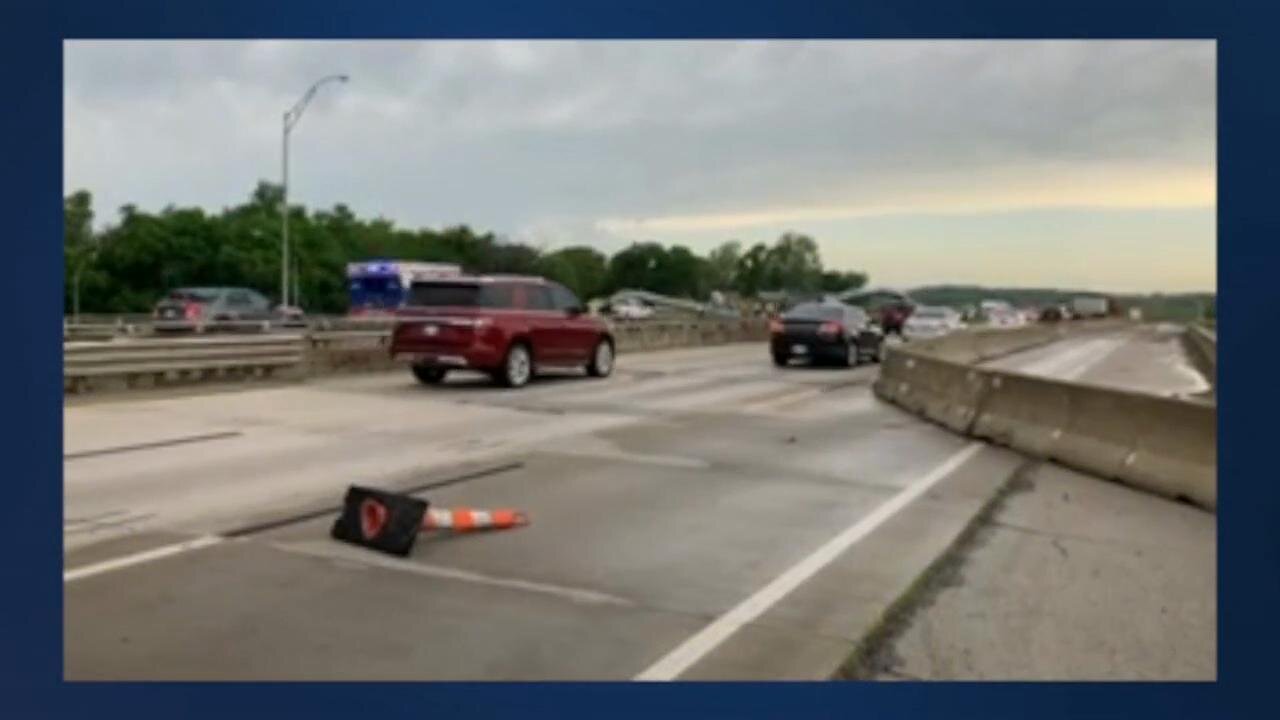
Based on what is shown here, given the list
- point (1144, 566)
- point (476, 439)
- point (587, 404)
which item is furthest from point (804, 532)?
point (587, 404)

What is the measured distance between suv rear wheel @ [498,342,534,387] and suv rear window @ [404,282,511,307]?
80 centimetres

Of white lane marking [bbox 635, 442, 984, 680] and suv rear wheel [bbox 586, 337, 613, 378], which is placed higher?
suv rear wheel [bbox 586, 337, 613, 378]

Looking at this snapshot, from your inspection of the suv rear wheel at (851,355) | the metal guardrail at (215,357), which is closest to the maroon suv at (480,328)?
the metal guardrail at (215,357)

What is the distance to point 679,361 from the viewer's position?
30219mm

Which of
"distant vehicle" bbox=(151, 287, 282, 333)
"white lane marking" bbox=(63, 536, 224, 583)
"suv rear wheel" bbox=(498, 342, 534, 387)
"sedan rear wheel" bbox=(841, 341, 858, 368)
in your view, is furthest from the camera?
"distant vehicle" bbox=(151, 287, 282, 333)

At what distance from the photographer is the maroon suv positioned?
19.7m

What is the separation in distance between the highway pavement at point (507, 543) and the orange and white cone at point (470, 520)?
4.0 inches

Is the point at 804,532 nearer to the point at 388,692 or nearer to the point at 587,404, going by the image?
the point at 388,692

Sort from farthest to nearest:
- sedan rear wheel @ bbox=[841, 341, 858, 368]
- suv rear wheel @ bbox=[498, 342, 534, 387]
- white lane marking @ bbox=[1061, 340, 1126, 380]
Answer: white lane marking @ bbox=[1061, 340, 1126, 380], sedan rear wheel @ bbox=[841, 341, 858, 368], suv rear wheel @ bbox=[498, 342, 534, 387]

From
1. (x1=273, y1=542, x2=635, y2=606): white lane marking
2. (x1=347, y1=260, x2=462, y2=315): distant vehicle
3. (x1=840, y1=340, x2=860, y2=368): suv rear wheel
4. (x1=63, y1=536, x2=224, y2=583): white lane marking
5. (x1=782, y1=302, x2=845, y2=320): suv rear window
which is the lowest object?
(x1=273, y1=542, x2=635, y2=606): white lane marking

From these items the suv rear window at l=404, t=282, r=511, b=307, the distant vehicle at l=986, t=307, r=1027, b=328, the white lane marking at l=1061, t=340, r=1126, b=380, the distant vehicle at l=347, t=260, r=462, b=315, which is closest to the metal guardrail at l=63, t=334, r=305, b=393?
the suv rear window at l=404, t=282, r=511, b=307

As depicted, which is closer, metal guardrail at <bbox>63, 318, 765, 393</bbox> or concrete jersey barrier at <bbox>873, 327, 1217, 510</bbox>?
concrete jersey barrier at <bbox>873, 327, 1217, 510</bbox>

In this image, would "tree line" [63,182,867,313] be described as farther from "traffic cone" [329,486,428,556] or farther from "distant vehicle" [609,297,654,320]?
"traffic cone" [329,486,428,556]

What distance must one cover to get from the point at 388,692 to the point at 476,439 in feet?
26.5
